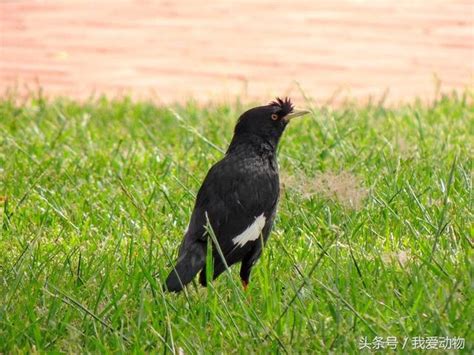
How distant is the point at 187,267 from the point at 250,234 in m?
0.39

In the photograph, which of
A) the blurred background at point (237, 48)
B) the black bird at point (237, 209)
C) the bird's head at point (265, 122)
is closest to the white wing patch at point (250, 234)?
the black bird at point (237, 209)

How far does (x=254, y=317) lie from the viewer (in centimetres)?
459

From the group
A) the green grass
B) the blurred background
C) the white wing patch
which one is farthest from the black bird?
the blurred background

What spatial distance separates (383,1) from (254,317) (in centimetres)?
900

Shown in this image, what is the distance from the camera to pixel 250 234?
5.11 meters

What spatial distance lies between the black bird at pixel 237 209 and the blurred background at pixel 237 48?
4.11m

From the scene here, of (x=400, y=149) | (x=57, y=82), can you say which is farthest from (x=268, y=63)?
(x=400, y=149)

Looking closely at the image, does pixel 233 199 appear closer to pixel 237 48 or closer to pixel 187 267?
pixel 187 267

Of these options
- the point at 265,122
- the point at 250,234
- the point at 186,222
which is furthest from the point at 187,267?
the point at 186,222

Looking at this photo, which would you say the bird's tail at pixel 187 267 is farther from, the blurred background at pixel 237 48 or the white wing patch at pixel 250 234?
the blurred background at pixel 237 48

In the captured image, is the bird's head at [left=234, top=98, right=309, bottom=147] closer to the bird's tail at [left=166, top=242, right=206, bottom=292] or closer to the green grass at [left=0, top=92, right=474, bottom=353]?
the green grass at [left=0, top=92, right=474, bottom=353]

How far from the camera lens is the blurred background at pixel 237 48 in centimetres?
1034

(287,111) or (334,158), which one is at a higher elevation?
(287,111)

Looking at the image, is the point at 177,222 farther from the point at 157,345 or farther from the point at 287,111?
the point at 157,345
